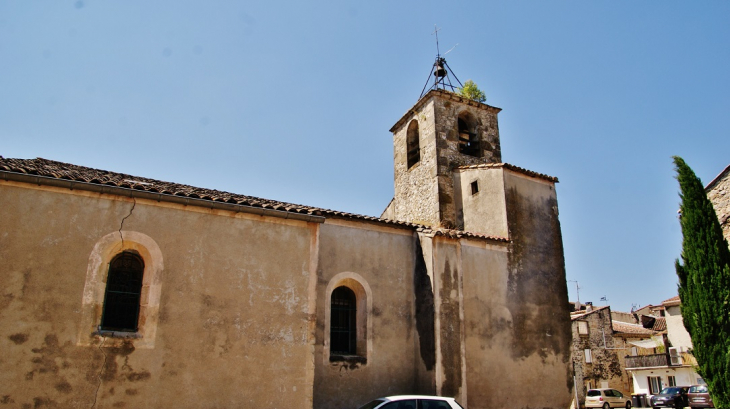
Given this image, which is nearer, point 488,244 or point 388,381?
point 388,381

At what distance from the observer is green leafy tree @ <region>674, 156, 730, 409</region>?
12516 mm

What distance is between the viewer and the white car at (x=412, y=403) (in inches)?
403

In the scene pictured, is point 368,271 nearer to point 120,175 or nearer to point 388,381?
point 388,381

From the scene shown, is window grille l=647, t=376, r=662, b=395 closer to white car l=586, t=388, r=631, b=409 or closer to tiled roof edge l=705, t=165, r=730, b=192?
white car l=586, t=388, r=631, b=409

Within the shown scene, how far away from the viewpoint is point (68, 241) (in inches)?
371

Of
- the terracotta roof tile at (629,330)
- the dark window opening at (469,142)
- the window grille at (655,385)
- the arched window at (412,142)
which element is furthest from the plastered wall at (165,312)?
the window grille at (655,385)

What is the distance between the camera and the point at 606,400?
29.2 m

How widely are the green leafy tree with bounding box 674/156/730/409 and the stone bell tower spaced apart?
7159mm

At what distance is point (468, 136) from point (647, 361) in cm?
2910

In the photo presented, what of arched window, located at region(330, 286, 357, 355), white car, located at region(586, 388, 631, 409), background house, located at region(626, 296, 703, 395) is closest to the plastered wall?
arched window, located at region(330, 286, 357, 355)

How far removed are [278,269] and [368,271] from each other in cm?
342

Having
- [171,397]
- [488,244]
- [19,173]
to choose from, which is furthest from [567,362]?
[19,173]

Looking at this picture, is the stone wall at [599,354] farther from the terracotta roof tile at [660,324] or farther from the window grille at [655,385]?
the terracotta roof tile at [660,324]

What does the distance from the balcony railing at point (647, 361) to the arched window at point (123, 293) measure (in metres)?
40.5
